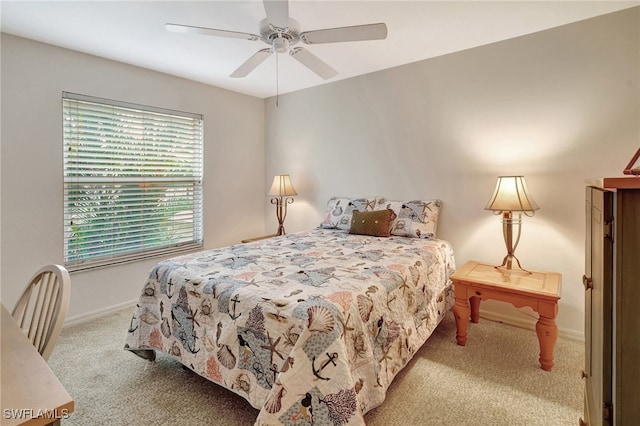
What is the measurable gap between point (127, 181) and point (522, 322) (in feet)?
12.8

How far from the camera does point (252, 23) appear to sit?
95.0 inches

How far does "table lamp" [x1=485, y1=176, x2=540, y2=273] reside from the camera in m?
2.41

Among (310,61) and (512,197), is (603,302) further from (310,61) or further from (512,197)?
(310,61)

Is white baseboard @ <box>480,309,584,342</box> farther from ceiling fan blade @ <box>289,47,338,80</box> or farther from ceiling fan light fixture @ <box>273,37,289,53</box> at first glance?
ceiling fan light fixture @ <box>273,37,289,53</box>

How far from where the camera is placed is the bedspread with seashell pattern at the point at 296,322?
1343 mm

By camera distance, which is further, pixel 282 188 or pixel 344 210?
pixel 282 188

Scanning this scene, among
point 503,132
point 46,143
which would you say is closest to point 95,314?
point 46,143

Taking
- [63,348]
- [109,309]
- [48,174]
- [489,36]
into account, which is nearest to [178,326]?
[63,348]

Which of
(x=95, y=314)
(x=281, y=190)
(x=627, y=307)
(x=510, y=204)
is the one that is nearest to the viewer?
(x=627, y=307)

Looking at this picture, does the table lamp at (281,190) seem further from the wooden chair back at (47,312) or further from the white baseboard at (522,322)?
the wooden chair back at (47,312)

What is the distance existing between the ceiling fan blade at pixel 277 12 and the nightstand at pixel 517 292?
2106 millimetres

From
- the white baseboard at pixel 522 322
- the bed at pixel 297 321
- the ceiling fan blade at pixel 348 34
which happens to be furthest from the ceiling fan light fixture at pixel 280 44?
the white baseboard at pixel 522 322

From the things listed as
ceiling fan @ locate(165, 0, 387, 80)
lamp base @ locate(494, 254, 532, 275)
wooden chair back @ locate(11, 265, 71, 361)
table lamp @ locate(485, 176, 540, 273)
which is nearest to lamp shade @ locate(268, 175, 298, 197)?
ceiling fan @ locate(165, 0, 387, 80)

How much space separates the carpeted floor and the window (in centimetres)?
95
